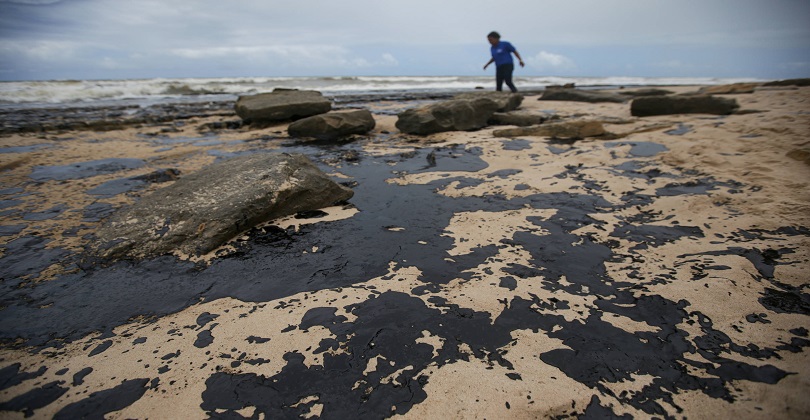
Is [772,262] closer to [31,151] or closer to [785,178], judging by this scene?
[785,178]

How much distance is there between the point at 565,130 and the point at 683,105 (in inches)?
109

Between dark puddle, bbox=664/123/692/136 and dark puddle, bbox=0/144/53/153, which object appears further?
dark puddle, bbox=0/144/53/153

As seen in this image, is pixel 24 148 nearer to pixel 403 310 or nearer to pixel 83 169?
pixel 83 169

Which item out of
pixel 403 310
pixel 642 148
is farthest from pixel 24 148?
pixel 642 148

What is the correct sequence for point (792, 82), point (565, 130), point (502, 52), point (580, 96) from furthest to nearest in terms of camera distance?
1. point (580, 96)
2. point (792, 82)
3. point (502, 52)
4. point (565, 130)

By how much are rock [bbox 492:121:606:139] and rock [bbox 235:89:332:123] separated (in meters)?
4.11

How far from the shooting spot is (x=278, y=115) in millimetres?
7641

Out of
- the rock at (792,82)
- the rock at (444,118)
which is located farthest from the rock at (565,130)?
the rock at (792,82)

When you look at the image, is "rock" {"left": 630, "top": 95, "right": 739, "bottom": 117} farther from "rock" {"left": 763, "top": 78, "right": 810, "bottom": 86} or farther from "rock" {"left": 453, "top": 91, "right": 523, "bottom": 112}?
"rock" {"left": 763, "top": 78, "right": 810, "bottom": 86}

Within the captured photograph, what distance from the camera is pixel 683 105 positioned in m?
6.31

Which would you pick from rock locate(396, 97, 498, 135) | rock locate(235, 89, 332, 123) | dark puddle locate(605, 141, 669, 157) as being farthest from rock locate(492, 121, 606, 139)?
rock locate(235, 89, 332, 123)

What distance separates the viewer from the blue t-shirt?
30.9 feet

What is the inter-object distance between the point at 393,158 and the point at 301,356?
3.70 meters

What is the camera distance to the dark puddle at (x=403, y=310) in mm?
1331
